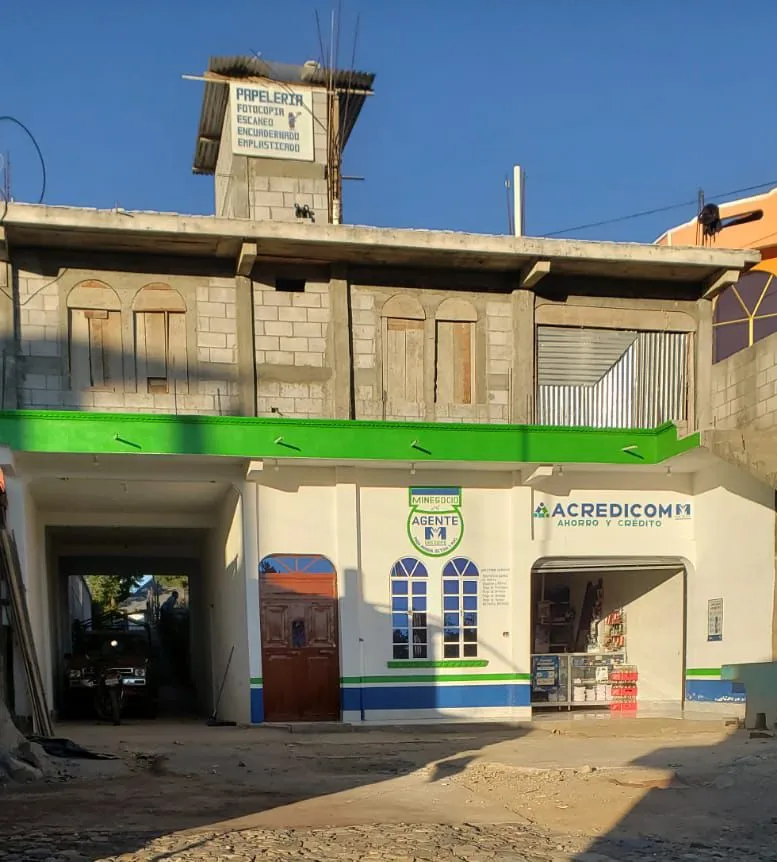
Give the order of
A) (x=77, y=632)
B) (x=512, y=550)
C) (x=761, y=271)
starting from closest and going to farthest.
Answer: (x=512, y=550)
(x=761, y=271)
(x=77, y=632)

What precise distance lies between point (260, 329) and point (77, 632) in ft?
44.2

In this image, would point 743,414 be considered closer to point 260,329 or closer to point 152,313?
point 260,329

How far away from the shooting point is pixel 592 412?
18359 millimetres

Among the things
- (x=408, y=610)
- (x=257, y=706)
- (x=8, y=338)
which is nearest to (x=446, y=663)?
(x=408, y=610)

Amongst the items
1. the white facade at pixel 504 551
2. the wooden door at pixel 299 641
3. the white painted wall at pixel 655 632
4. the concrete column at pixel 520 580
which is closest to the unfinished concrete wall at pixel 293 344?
the white facade at pixel 504 551

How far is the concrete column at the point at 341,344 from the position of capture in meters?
17.3

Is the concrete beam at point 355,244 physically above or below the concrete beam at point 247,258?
above

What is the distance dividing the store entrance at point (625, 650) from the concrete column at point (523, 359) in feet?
8.97

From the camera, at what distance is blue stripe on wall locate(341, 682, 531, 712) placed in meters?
17.1

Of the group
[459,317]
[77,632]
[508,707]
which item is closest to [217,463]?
[459,317]

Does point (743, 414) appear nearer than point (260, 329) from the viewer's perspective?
Yes

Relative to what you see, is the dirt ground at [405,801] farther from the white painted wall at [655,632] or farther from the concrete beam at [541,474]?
the white painted wall at [655,632]

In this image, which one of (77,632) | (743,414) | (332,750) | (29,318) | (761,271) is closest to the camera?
(332,750)

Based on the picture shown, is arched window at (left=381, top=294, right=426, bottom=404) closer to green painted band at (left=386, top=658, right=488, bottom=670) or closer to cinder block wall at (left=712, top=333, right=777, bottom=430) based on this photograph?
green painted band at (left=386, top=658, right=488, bottom=670)
